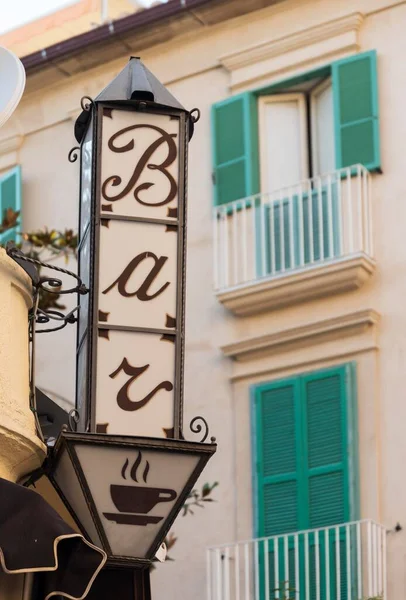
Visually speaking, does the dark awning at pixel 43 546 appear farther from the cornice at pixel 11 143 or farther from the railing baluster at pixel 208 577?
the cornice at pixel 11 143

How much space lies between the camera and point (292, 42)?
745 inches

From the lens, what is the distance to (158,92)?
32.7ft

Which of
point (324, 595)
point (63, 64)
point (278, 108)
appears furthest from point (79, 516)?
point (63, 64)

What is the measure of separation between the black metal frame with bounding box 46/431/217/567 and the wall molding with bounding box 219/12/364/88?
401 inches

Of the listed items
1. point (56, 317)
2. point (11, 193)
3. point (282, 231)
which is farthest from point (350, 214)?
point (56, 317)

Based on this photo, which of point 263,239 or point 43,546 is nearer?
point 43,546

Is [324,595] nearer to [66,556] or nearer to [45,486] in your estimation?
[45,486]

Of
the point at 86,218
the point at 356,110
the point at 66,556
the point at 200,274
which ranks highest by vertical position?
the point at 356,110

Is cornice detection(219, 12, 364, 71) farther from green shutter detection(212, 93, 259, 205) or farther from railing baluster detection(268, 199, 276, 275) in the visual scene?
railing baluster detection(268, 199, 276, 275)

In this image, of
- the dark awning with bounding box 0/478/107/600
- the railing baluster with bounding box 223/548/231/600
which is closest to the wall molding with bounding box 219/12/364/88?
the railing baluster with bounding box 223/548/231/600

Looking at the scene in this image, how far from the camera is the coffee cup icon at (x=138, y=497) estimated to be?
8797 mm

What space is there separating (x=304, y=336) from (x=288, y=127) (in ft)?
8.01

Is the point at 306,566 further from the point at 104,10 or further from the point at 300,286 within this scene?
the point at 104,10

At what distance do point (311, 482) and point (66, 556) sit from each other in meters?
9.08
